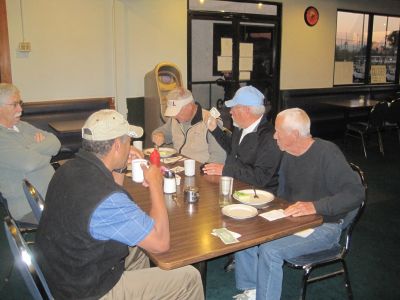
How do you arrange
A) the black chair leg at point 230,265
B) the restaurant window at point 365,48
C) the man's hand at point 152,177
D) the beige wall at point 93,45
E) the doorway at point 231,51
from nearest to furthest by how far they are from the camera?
the man's hand at point 152,177 < the black chair leg at point 230,265 < the beige wall at point 93,45 < the doorway at point 231,51 < the restaurant window at point 365,48

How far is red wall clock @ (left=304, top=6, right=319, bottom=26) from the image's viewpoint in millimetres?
6914

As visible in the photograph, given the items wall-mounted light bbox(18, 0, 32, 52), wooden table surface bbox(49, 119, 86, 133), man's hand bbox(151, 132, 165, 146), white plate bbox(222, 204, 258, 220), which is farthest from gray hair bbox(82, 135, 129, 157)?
wall-mounted light bbox(18, 0, 32, 52)

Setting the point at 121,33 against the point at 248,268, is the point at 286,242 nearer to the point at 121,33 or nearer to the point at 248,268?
the point at 248,268

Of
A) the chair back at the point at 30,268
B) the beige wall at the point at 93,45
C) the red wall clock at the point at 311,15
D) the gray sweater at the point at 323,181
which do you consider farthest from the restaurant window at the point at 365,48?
the chair back at the point at 30,268

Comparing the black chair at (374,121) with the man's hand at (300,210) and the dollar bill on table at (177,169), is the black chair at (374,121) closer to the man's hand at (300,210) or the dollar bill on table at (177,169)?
the dollar bill on table at (177,169)

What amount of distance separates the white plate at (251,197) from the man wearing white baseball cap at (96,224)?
22.4 inches

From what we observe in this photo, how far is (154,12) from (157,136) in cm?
282

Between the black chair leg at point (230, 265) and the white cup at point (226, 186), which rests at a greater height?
the white cup at point (226, 186)

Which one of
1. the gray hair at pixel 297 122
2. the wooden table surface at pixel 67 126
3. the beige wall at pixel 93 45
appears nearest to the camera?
the gray hair at pixel 297 122

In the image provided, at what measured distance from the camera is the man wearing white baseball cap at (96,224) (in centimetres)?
134

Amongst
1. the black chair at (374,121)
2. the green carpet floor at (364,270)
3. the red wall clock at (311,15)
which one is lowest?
the green carpet floor at (364,270)

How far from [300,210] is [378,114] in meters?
4.60

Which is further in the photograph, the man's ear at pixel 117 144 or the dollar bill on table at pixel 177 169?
the dollar bill on table at pixel 177 169

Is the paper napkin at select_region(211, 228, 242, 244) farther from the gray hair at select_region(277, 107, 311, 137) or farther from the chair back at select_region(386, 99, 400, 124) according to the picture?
the chair back at select_region(386, 99, 400, 124)
